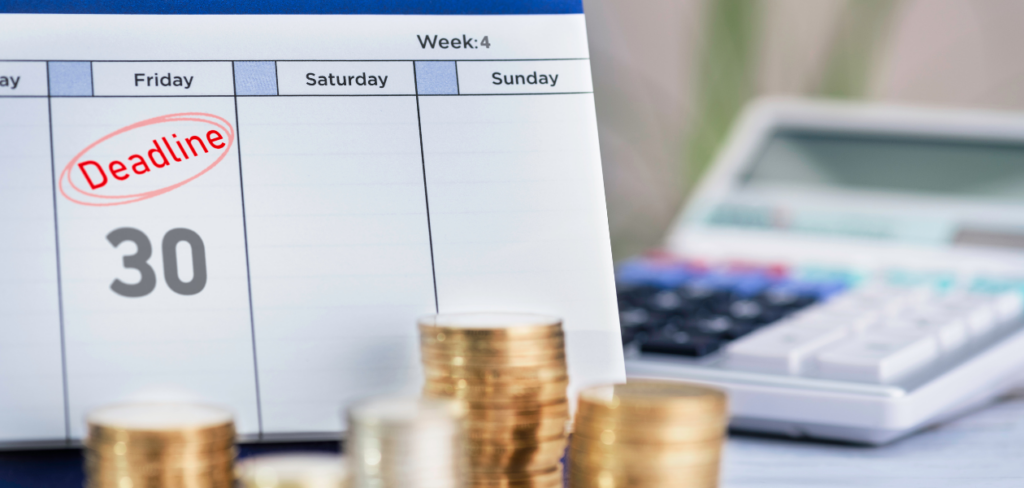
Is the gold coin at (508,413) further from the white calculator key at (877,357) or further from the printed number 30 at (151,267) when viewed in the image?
the white calculator key at (877,357)

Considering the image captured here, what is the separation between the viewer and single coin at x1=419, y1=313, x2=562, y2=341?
362 millimetres

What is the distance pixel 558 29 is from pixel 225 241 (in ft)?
0.62

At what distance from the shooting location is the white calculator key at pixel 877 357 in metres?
0.54

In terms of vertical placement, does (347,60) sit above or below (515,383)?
above

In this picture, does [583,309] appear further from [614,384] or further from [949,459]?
[949,459]

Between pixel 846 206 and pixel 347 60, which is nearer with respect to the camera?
pixel 347 60

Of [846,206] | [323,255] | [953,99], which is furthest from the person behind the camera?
[953,99]

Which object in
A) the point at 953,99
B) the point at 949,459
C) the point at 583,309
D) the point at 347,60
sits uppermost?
the point at 953,99

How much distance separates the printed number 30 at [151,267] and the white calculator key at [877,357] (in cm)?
37

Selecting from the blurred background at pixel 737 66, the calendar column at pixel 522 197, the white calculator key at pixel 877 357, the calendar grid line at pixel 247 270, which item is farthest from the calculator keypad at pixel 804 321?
the blurred background at pixel 737 66

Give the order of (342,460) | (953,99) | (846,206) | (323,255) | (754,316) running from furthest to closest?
(953,99)
(846,206)
(754,316)
(323,255)
(342,460)

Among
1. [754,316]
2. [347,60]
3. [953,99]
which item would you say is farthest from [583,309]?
[953,99]

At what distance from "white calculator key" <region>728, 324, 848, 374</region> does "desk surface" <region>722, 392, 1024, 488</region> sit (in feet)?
0.15

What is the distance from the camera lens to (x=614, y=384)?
382mm
